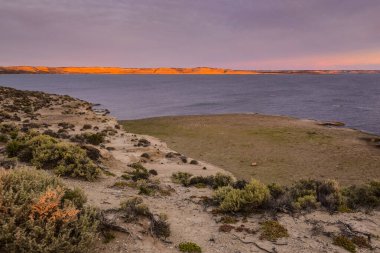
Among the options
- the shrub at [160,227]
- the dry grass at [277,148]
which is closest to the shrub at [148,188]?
the shrub at [160,227]

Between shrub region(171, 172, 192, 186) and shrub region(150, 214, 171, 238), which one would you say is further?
shrub region(171, 172, 192, 186)

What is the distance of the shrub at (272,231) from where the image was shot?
1108cm

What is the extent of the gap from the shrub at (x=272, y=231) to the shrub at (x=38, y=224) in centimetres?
561

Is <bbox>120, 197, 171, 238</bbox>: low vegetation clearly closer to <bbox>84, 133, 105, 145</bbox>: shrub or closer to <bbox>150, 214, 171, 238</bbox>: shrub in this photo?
<bbox>150, 214, 171, 238</bbox>: shrub

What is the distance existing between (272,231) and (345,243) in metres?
2.24

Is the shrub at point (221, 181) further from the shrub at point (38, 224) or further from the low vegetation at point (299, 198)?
the shrub at point (38, 224)

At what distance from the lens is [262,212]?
13133 mm

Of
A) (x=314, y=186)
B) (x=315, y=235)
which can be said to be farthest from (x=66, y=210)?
(x=314, y=186)

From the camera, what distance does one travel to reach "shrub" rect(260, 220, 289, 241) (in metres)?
11.1

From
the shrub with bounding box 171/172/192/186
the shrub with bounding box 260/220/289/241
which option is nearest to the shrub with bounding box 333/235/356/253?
the shrub with bounding box 260/220/289/241

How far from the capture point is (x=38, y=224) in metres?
7.75

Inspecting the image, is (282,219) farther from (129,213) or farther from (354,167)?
(354,167)

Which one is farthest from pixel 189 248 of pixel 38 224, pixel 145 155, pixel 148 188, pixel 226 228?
pixel 145 155

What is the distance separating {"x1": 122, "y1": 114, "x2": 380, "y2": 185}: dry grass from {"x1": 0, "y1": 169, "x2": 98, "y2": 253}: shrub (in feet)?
63.2
